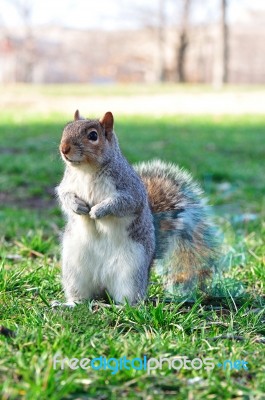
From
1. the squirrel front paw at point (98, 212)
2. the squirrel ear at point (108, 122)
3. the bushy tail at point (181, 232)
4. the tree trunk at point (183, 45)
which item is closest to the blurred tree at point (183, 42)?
the tree trunk at point (183, 45)

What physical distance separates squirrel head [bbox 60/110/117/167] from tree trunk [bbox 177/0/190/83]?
2804 cm

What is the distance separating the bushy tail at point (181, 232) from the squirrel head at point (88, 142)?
43cm

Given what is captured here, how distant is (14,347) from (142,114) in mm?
10626

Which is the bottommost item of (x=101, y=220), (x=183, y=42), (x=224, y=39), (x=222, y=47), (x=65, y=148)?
(x=101, y=220)

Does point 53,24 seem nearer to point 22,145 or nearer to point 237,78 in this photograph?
point 237,78

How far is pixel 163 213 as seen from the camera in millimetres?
2652

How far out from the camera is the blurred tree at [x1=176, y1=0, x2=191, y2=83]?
1178 inches

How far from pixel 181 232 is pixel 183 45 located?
28.8 m

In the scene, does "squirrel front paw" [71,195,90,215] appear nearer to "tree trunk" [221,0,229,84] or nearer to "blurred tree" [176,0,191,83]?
"tree trunk" [221,0,229,84]

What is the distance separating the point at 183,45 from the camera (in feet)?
100

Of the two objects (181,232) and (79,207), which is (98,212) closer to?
(79,207)

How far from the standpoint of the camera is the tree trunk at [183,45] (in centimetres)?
2992

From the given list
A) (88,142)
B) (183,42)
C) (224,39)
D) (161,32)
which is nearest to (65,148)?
(88,142)

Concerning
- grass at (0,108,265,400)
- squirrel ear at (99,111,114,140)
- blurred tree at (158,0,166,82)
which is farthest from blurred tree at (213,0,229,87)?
squirrel ear at (99,111,114,140)
